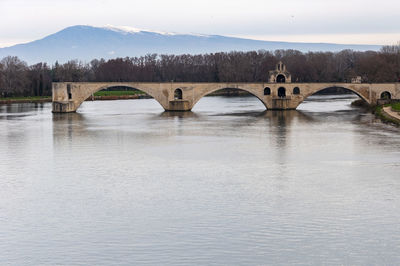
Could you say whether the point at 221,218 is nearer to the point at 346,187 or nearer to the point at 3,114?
the point at 346,187

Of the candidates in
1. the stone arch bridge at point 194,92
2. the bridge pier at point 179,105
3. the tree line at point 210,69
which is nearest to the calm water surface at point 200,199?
the stone arch bridge at point 194,92

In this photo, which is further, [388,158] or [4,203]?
[388,158]

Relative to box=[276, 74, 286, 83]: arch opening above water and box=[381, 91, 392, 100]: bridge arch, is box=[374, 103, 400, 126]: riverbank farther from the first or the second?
box=[276, 74, 286, 83]: arch opening above water

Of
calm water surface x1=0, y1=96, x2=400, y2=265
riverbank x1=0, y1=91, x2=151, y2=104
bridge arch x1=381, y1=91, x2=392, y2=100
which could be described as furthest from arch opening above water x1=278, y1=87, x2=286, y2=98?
riverbank x1=0, y1=91, x2=151, y2=104

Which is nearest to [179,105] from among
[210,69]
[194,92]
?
[194,92]

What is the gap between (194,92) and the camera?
57031 mm

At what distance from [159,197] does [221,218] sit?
3042mm

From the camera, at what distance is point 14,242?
48.9ft

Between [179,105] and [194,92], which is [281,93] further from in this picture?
[179,105]


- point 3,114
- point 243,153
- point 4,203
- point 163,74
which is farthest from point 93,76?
point 4,203

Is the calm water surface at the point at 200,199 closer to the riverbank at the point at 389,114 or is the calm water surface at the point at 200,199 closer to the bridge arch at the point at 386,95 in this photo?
the riverbank at the point at 389,114

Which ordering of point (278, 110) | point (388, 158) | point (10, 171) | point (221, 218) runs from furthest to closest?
point (278, 110) → point (388, 158) → point (10, 171) → point (221, 218)

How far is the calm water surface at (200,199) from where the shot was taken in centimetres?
1421

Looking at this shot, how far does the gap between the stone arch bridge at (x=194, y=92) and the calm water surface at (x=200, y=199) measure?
2002 centimetres
